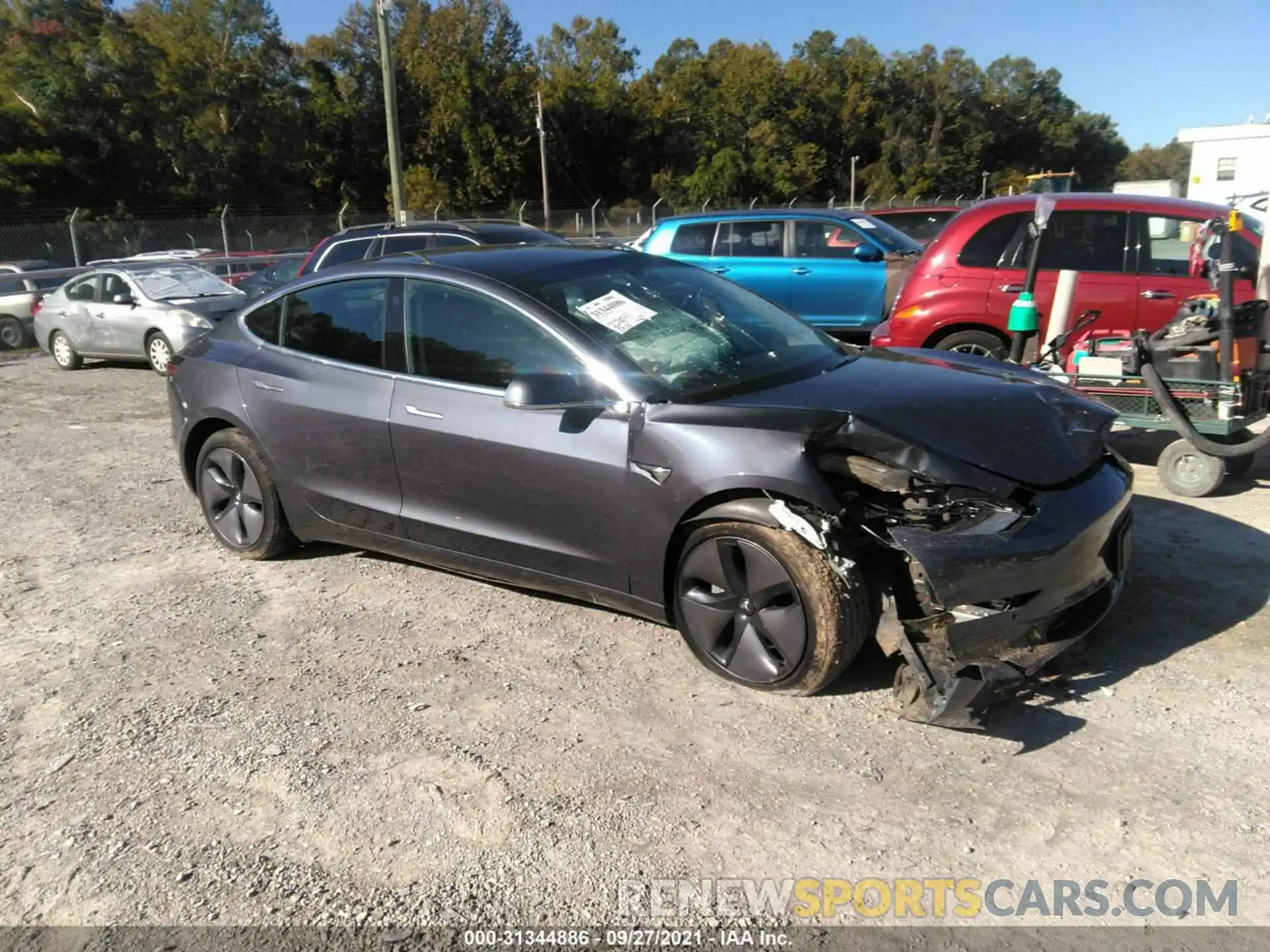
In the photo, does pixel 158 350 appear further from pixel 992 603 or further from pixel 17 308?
pixel 992 603

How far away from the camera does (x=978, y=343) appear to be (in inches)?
289

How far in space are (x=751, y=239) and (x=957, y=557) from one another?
8.32 metres

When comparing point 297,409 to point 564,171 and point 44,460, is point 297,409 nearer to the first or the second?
point 44,460

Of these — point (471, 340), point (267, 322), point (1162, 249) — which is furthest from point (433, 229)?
point (471, 340)

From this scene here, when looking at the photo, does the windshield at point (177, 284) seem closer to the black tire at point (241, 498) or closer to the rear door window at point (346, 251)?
the rear door window at point (346, 251)

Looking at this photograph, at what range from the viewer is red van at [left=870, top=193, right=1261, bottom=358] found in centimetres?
700

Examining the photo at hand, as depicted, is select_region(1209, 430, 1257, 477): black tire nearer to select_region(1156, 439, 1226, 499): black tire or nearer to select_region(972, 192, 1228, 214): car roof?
select_region(1156, 439, 1226, 499): black tire

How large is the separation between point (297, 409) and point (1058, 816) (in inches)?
146

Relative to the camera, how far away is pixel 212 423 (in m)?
5.25

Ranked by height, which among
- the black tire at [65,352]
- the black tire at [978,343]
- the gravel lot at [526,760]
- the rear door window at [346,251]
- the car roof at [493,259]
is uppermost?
the car roof at [493,259]

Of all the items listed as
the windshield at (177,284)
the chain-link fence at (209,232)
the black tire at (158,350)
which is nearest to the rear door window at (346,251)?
the windshield at (177,284)

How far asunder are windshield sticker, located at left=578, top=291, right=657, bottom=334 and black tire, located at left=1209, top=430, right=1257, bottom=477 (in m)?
3.61

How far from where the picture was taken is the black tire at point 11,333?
54.1ft

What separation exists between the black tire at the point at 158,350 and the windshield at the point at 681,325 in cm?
984
